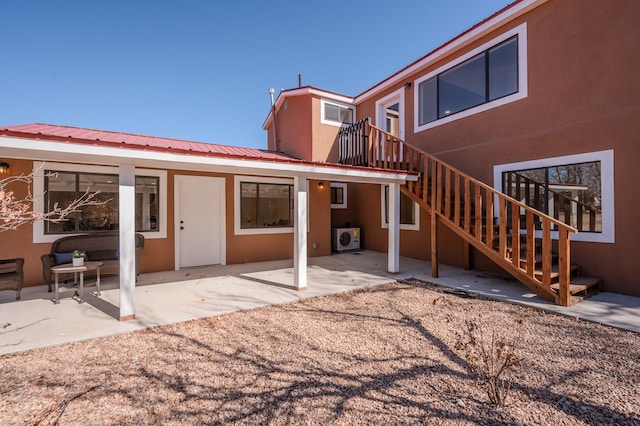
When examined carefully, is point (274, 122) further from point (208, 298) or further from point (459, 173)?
point (208, 298)

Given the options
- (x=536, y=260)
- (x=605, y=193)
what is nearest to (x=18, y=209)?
(x=536, y=260)

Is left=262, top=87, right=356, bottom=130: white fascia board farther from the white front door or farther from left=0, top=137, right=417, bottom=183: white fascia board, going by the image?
left=0, top=137, right=417, bottom=183: white fascia board

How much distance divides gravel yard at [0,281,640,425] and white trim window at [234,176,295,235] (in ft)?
14.1

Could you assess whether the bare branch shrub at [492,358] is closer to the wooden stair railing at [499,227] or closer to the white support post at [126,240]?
the wooden stair railing at [499,227]

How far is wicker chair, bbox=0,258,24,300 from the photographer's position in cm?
453

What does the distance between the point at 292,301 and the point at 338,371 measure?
223 cm

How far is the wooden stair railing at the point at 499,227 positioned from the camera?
442 centimetres

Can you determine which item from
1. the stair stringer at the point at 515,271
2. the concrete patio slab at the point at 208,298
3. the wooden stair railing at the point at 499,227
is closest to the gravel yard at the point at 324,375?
the concrete patio slab at the point at 208,298

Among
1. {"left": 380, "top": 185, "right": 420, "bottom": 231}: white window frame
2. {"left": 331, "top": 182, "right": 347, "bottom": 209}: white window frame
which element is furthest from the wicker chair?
{"left": 380, "top": 185, "right": 420, "bottom": 231}: white window frame

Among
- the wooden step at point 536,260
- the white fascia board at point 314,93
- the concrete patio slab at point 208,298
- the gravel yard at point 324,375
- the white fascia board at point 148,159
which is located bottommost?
the gravel yard at point 324,375

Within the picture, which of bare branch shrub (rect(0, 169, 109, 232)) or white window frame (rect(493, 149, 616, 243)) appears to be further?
white window frame (rect(493, 149, 616, 243))

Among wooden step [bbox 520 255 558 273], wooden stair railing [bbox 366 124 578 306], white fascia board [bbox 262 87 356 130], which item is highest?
white fascia board [bbox 262 87 356 130]

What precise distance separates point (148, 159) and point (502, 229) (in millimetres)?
5725

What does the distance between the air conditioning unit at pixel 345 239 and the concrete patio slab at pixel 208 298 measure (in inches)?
97.6
